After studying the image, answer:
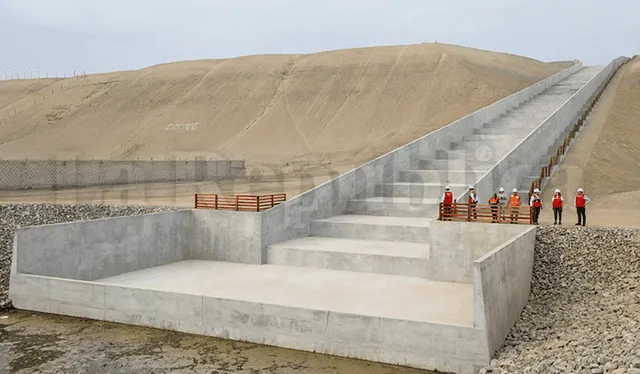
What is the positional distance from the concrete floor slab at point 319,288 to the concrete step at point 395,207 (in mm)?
4636

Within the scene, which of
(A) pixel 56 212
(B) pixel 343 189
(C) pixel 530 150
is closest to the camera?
(B) pixel 343 189

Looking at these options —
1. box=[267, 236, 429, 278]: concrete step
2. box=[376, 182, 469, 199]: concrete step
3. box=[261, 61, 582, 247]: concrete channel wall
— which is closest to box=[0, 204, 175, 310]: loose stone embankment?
box=[261, 61, 582, 247]: concrete channel wall

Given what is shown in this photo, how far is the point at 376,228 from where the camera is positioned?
1747 cm

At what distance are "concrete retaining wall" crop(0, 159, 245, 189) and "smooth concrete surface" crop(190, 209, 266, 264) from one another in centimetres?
1447

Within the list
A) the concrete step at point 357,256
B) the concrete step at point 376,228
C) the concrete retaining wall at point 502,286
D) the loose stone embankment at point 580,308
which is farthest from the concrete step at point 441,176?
the concrete retaining wall at point 502,286

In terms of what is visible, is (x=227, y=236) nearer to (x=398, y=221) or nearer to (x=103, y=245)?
(x=103, y=245)

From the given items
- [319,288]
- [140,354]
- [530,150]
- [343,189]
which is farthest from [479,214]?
[530,150]

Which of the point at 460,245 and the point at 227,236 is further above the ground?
the point at 460,245

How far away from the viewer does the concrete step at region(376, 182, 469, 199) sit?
2025 cm

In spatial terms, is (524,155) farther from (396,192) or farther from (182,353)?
(182,353)

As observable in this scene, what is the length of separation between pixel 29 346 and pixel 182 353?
10.6ft

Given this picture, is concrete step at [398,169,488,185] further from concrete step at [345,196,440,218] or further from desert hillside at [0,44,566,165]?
desert hillside at [0,44,566,165]

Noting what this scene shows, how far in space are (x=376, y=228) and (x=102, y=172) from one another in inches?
733

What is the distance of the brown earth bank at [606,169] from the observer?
1860 centimetres
